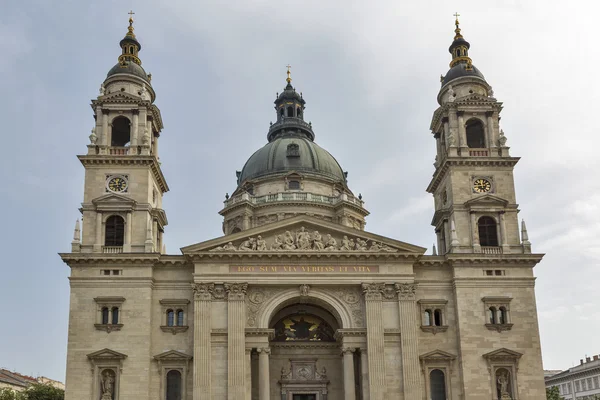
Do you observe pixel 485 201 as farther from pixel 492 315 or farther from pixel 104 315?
pixel 104 315

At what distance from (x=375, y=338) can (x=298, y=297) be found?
17.8ft

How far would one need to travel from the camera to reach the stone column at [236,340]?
42.1 m

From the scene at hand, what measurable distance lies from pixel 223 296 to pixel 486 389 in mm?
16936

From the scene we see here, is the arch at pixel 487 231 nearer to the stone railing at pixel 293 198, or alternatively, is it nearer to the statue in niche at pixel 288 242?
the statue in niche at pixel 288 242

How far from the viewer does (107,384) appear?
42281mm

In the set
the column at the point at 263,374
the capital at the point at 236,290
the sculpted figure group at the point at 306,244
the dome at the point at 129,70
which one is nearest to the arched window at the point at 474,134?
the sculpted figure group at the point at 306,244

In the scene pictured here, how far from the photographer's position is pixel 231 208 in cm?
6481

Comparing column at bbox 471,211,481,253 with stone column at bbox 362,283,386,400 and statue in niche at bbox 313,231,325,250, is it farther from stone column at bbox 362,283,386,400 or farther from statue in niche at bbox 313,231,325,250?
statue in niche at bbox 313,231,325,250

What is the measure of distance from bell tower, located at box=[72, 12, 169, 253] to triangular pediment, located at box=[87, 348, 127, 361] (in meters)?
6.41

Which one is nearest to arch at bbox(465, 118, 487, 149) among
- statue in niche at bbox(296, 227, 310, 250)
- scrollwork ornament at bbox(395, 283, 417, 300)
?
scrollwork ornament at bbox(395, 283, 417, 300)

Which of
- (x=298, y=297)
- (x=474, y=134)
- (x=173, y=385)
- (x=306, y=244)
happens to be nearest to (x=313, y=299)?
(x=298, y=297)

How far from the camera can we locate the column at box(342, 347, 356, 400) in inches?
1694

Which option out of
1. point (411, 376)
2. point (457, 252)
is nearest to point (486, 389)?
point (411, 376)

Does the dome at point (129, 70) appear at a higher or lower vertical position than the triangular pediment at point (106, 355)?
higher
